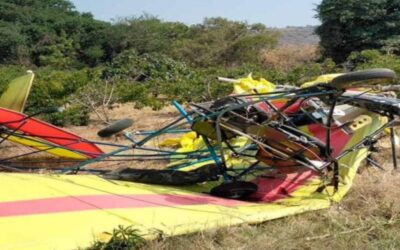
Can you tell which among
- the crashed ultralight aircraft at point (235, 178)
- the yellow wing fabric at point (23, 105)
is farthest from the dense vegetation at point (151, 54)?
the crashed ultralight aircraft at point (235, 178)

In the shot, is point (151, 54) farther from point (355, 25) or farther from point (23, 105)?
point (23, 105)

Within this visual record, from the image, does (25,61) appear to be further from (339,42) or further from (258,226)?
(258,226)

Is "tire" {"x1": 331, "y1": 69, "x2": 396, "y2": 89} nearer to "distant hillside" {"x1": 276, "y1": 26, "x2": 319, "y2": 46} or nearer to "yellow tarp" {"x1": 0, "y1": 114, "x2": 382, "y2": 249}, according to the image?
"yellow tarp" {"x1": 0, "y1": 114, "x2": 382, "y2": 249}

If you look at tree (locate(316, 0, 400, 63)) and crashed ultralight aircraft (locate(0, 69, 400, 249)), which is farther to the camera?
tree (locate(316, 0, 400, 63))

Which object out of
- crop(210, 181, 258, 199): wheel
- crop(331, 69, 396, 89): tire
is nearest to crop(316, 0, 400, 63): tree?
crop(210, 181, 258, 199): wheel

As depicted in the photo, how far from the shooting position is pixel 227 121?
4.64m

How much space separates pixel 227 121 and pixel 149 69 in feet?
49.8

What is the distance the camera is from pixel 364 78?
3980mm

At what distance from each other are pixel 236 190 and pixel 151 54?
18.1 metres

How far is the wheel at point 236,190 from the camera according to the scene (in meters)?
4.64

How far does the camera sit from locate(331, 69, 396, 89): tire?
398 cm

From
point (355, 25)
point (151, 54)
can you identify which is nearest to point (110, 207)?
point (151, 54)

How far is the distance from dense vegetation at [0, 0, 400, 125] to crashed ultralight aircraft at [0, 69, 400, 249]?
22.6 ft

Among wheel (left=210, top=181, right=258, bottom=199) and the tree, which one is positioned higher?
the tree
